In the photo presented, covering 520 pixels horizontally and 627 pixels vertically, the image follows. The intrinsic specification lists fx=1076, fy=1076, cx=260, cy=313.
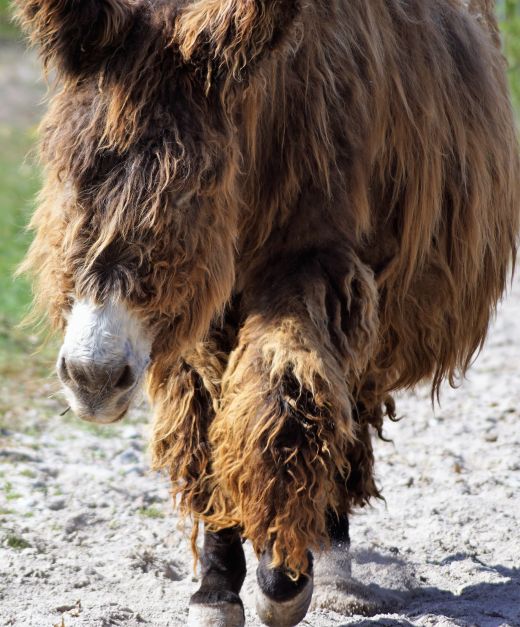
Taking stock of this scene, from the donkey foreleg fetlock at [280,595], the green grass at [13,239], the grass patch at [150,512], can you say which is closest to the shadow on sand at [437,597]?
the donkey foreleg fetlock at [280,595]

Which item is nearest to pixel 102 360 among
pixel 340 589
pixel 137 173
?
pixel 137 173

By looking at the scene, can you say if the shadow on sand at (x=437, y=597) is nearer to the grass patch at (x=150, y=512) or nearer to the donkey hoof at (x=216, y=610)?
the donkey hoof at (x=216, y=610)

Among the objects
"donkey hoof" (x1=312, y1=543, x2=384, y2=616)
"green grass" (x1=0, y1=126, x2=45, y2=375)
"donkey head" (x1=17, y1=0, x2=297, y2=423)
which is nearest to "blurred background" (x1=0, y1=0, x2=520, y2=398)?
"green grass" (x1=0, y1=126, x2=45, y2=375)

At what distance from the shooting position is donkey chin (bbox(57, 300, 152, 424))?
2.84 m

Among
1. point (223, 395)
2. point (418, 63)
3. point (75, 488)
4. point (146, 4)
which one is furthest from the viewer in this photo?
point (75, 488)

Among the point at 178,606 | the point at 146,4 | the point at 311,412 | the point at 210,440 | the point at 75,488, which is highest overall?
the point at 146,4

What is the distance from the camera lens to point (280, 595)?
136 inches

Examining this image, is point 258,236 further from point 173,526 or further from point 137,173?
point 173,526

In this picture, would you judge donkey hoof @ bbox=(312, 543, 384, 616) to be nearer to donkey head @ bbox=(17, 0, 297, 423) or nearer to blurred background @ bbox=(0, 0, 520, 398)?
donkey head @ bbox=(17, 0, 297, 423)

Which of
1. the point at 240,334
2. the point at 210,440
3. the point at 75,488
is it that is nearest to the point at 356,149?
the point at 240,334

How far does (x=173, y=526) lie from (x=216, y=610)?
1.24m

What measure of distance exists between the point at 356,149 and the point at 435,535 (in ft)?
6.73

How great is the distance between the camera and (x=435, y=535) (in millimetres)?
4797

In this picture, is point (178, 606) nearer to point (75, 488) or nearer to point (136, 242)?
point (75, 488)
